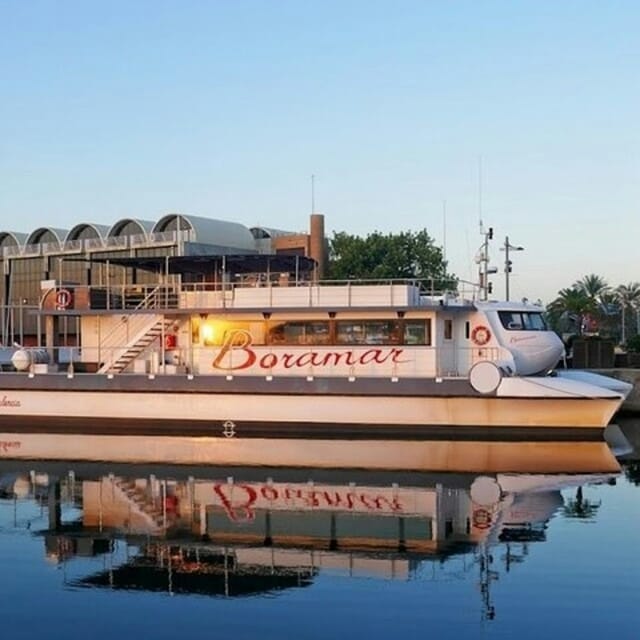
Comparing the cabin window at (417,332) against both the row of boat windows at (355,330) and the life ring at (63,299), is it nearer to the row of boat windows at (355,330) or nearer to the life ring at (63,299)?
the row of boat windows at (355,330)

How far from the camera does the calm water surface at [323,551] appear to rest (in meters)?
10.5

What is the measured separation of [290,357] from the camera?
2752 cm

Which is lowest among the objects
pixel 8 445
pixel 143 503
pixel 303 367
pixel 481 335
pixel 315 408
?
pixel 143 503

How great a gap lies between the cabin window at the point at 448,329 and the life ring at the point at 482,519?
434 inches

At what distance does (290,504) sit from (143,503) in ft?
9.31

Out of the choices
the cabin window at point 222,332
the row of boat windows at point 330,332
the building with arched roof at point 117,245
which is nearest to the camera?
the row of boat windows at point 330,332

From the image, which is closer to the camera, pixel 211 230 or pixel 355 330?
pixel 355 330

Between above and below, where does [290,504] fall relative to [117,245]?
below

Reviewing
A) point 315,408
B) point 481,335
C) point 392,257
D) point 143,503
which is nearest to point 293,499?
point 143,503

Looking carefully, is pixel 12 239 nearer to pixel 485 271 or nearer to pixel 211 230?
pixel 211 230

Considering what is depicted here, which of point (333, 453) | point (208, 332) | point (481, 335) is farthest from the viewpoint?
point (208, 332)

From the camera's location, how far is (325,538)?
14.5 metres

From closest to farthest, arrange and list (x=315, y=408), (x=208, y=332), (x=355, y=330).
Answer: (x=315, y=408)
(x=355, y=330)
(x=208, y=332)

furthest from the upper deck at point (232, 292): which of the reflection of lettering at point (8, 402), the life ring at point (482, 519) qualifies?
the life ring at point (482, 519)
